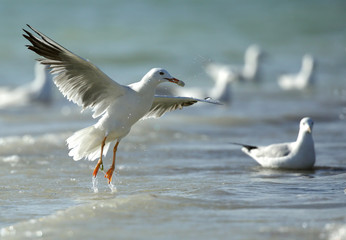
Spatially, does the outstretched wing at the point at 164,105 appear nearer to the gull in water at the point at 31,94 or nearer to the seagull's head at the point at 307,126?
the seagull's head at the point at 307,126

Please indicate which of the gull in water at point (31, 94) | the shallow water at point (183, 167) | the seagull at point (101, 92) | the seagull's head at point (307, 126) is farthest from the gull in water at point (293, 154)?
the gull in water at point (31, 94)

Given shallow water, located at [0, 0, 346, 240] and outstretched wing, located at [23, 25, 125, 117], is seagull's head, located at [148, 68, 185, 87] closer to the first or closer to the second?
outstretched wing, located at [23, 25, 125, 117]

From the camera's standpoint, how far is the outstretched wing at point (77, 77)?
5.95 metres

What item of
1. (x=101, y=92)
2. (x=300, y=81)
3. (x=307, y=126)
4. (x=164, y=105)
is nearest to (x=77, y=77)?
(x=101, y=92)

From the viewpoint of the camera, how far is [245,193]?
Result: 19.1 ft

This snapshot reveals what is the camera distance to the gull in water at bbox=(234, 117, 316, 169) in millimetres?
7184

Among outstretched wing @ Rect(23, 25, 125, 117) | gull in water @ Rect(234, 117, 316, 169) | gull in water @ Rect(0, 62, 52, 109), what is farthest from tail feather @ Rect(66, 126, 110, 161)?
gull in water @ Rect(0, 62, 52, 109)

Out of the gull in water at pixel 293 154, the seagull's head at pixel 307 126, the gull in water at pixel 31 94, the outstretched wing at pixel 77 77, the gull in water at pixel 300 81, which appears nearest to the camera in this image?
the outstretched wing at pixel 77 77

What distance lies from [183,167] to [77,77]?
1.84 m

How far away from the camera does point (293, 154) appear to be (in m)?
7.21

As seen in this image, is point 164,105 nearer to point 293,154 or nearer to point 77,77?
point 77,77

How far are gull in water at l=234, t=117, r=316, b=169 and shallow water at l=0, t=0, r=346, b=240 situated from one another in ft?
0.37

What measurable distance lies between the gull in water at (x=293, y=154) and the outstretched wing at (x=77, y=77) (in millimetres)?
1962

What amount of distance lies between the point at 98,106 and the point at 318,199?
7.87 feet
